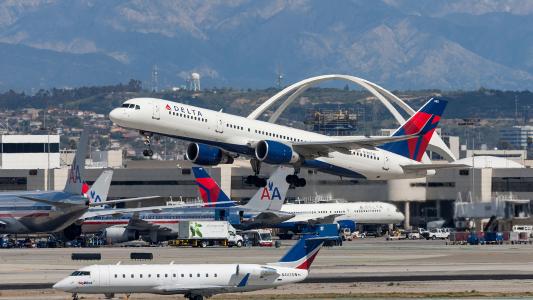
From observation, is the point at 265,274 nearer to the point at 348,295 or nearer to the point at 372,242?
the point at 348,295

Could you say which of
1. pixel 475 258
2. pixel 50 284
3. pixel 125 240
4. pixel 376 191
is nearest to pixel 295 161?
pixel 475 258

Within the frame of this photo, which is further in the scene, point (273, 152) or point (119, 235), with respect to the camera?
point (119, 235)

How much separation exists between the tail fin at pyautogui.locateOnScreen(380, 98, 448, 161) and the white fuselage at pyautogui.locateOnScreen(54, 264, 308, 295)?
4480cm

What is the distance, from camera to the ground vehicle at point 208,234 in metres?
148

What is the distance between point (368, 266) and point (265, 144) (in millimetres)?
13469

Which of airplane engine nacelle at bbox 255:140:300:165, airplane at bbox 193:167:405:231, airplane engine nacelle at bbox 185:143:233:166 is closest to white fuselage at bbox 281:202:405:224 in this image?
airplane at bbox 193:167:405:231

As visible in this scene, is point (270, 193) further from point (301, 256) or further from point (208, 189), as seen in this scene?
point (301, 256)

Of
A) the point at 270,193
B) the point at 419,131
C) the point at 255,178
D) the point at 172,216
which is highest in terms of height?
the point at 419,131

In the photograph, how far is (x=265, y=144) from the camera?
112 metres

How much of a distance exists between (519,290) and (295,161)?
1209 inches

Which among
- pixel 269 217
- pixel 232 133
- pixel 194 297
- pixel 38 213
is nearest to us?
pixel 194 297

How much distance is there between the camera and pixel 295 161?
116 metres

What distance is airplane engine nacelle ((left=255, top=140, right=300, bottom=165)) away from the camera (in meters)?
112

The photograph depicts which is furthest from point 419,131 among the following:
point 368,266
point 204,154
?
point 204,154
